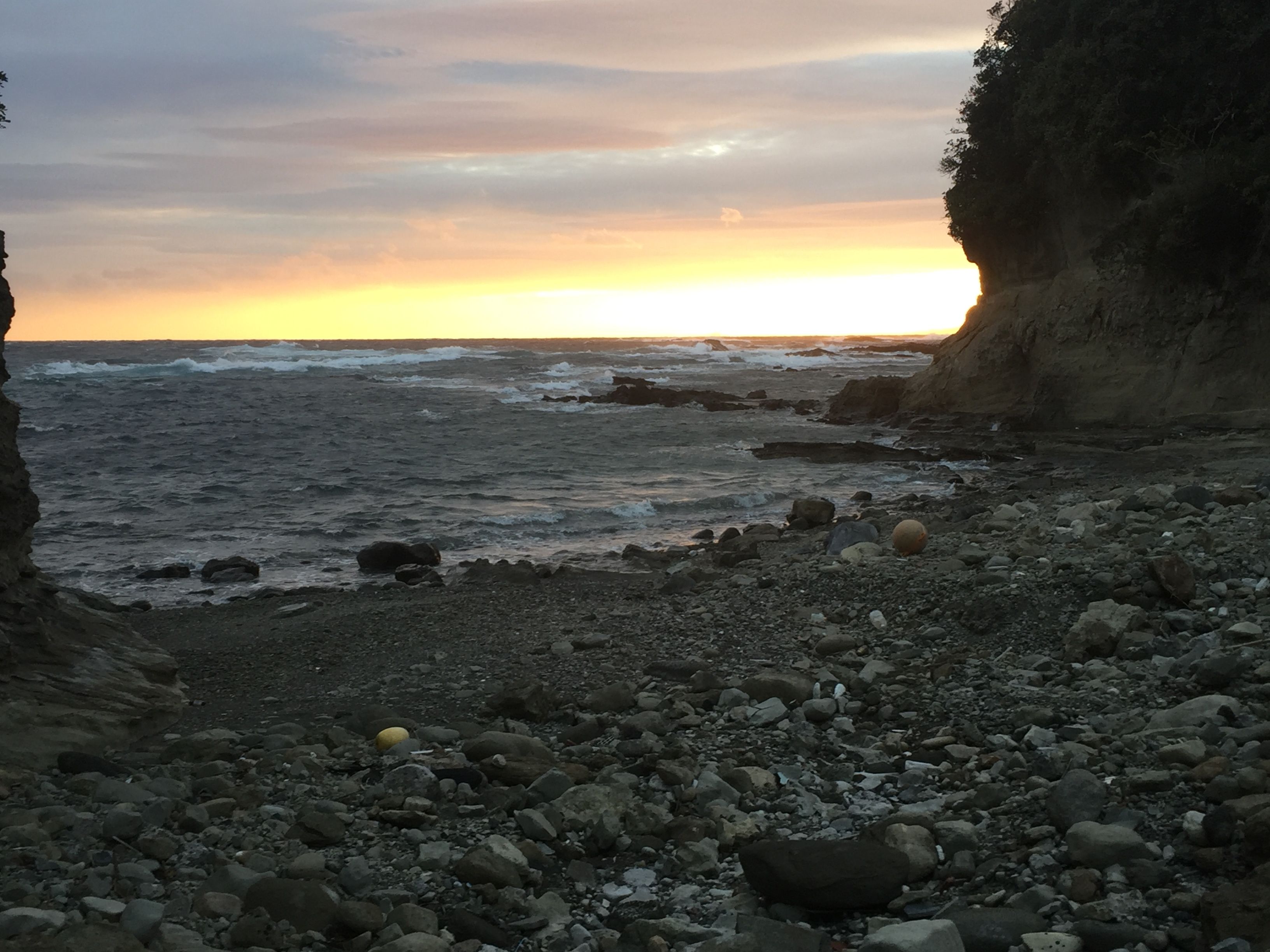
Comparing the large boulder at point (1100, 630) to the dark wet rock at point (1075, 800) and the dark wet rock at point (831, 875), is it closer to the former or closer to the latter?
the dark wet rock at point (1075, 800)

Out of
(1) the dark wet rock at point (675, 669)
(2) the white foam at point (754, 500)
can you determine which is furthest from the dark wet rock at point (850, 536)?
(2) the white foam at point (754, 500)

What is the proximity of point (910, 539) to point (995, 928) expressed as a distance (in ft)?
21.1

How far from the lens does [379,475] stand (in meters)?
21.1

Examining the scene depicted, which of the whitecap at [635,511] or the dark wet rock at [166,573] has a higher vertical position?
the whitecap at [635,511]

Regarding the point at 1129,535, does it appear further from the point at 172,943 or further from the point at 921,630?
the point at 172,943

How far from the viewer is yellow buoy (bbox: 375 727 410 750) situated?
5.89 metres

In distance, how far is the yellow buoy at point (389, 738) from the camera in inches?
232

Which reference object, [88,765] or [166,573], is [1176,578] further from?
[166,573]

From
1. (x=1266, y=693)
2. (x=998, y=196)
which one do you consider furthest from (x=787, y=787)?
(x=998, y=196)

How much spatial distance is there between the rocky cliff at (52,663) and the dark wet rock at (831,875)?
4002 mm

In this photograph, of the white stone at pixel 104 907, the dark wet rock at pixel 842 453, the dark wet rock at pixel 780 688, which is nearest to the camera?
the white stone at pixel 104 907

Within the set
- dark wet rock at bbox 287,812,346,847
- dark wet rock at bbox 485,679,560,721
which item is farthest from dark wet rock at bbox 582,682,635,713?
dark wet rock at bbox 287,812,346,847

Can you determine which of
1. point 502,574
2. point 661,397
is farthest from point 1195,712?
point 661,397

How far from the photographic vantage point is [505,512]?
664 inches
